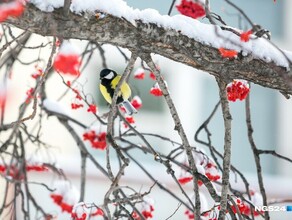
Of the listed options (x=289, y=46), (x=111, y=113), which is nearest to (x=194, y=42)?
(x=111, y=113)

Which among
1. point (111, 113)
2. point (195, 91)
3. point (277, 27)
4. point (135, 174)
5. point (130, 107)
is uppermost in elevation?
point (277, 27)

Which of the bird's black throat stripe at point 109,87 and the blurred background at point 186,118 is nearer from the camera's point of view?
the bird's black throat stripe at point 109,87

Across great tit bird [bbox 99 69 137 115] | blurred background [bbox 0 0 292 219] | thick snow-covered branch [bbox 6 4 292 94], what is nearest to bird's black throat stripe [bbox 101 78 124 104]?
great tit bird [bbox 99 69 137 115]

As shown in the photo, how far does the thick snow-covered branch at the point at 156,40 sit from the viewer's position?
2.14 metres

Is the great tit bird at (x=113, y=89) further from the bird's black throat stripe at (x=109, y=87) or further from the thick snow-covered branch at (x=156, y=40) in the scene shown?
the thick snow-covered branch at (x=156, y=40)

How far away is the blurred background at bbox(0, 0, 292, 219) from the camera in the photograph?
7.67m

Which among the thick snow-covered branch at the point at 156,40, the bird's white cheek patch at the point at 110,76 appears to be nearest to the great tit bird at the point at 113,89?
the bird's white cheek patch at the point at 110,76

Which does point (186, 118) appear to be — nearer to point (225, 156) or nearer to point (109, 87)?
point (109, 87)

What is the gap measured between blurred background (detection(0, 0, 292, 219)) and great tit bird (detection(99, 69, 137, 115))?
4.37m

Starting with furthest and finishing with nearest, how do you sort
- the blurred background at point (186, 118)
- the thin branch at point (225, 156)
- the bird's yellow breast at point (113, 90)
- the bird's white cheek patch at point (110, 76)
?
1. the blurred background at point (186, 118)
2. the bird's white cheek patch at point (110, 76)
3. the bird's yellow breast at point (113, 90)
4. the thin branch at point (225, 156)

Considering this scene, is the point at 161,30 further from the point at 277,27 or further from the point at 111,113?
the point at 277,27

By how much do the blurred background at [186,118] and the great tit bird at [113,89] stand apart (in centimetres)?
437

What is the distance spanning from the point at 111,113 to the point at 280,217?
5174mm

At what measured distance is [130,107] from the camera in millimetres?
3109
